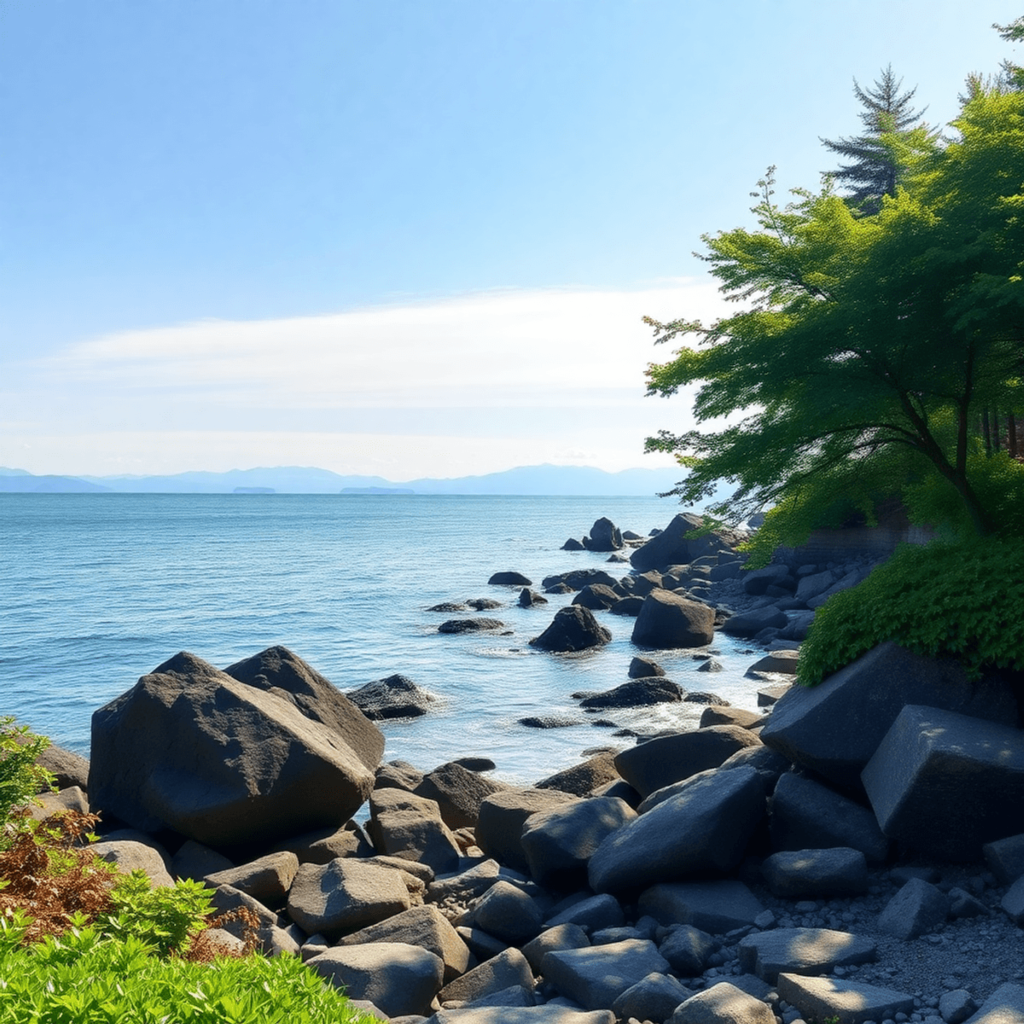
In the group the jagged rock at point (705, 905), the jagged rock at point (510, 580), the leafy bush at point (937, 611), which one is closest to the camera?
the jagged rock at point (705, 905)

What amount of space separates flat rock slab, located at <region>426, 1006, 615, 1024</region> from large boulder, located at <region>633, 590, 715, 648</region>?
77.8ft

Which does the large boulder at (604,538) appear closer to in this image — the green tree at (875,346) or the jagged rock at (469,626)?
the jagged rock at (469,626)

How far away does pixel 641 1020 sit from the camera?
6.61 meters

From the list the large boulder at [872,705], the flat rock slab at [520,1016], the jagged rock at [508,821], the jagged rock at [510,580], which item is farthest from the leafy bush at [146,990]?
the jagged rock at [510,580]

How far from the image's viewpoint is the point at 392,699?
22.7 m

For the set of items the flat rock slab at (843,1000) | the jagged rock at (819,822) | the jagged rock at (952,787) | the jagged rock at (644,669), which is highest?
the jagged rock at (952,787)

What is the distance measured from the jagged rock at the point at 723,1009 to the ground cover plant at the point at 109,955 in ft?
8.00

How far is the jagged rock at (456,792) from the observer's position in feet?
44.5

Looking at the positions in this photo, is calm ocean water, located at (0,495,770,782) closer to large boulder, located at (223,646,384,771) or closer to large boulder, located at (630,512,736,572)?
large boulder, located at (223,646,384,771)

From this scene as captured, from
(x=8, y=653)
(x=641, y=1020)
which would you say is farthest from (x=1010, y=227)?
(x=8, y=653)

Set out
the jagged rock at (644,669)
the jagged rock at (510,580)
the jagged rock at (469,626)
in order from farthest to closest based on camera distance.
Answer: the jagged rock at (510,580), the jagged rock at (469,626), the jagged rock at (644,669)

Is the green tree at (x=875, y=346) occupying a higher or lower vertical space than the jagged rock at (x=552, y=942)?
higher

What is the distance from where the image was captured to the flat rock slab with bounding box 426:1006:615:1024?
Result: 6223 mm

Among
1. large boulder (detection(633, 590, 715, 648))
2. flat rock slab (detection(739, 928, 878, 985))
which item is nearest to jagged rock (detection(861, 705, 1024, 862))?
flat rock slab (detection(739, 928, 878, 985))
